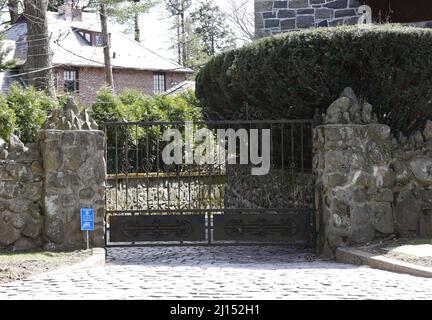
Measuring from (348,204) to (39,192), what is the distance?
13.2 ft

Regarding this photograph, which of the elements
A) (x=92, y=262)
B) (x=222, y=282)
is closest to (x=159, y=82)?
(x=92, y=262)

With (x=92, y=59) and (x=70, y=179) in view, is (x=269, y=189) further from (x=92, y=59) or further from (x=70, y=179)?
(x=92, y=59)

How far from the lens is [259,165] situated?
11.4 m

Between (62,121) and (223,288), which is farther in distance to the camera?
(62,121)

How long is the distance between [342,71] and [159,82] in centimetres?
3011

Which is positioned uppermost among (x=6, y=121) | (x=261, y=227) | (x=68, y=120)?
(x=6, y=121)

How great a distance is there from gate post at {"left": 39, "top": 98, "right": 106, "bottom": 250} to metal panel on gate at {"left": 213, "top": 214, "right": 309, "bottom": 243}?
5.29 feet

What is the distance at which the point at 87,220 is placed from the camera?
9.02m

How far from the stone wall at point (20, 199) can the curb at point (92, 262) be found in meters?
0.89

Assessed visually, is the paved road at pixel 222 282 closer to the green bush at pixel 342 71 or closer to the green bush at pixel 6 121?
the green bush at pixel 342 71

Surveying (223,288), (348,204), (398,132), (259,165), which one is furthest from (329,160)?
(223,288)

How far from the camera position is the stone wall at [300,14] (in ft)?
46.6
